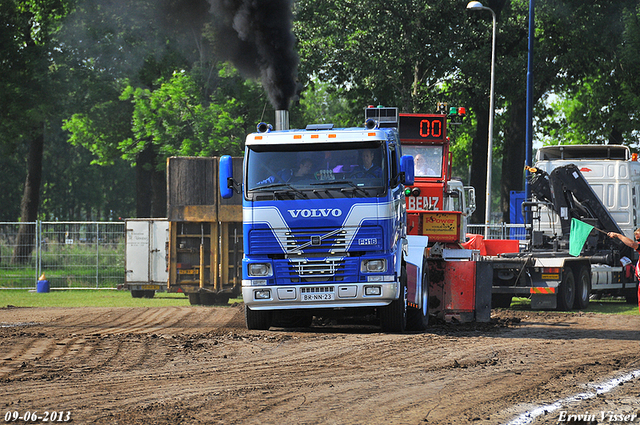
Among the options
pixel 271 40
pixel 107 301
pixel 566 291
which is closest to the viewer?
pixel 566 291

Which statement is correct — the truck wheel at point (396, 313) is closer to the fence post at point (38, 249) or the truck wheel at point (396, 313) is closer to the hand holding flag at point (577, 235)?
the hand holding flag at point (577, 235)

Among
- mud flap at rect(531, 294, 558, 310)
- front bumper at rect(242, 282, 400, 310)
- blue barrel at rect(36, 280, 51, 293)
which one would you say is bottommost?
blue barrel at rect(36, 280, 51, 293)

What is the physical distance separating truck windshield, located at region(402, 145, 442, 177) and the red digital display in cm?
23

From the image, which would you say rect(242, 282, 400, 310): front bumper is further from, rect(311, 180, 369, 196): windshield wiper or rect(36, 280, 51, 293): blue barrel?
rect(36, 280, 51, 293): blue barrel

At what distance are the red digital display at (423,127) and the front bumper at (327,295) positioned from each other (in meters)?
6.49

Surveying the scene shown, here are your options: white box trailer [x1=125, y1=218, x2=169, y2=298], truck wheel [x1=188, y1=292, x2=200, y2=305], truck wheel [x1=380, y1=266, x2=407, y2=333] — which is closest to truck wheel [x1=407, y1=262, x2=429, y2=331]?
truck wheel [x1=380, y1=266, x2=407, y2=333]

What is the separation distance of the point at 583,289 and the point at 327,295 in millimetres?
9743

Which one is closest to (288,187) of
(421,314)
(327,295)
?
(327,295)

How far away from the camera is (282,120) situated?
19391mm

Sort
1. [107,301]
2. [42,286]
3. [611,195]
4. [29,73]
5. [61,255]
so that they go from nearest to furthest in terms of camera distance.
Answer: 1. [611,195]
2. [107,301]
3. [61,255]
4. [42,286]
5. [29,73]

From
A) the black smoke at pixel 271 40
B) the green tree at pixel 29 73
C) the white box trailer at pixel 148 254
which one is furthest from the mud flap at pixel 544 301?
the green tree at pixel 29 73

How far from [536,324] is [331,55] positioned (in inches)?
791

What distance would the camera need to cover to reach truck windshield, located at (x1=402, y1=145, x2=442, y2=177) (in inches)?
734

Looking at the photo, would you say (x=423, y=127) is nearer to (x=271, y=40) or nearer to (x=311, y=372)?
(x=271, y=40)
